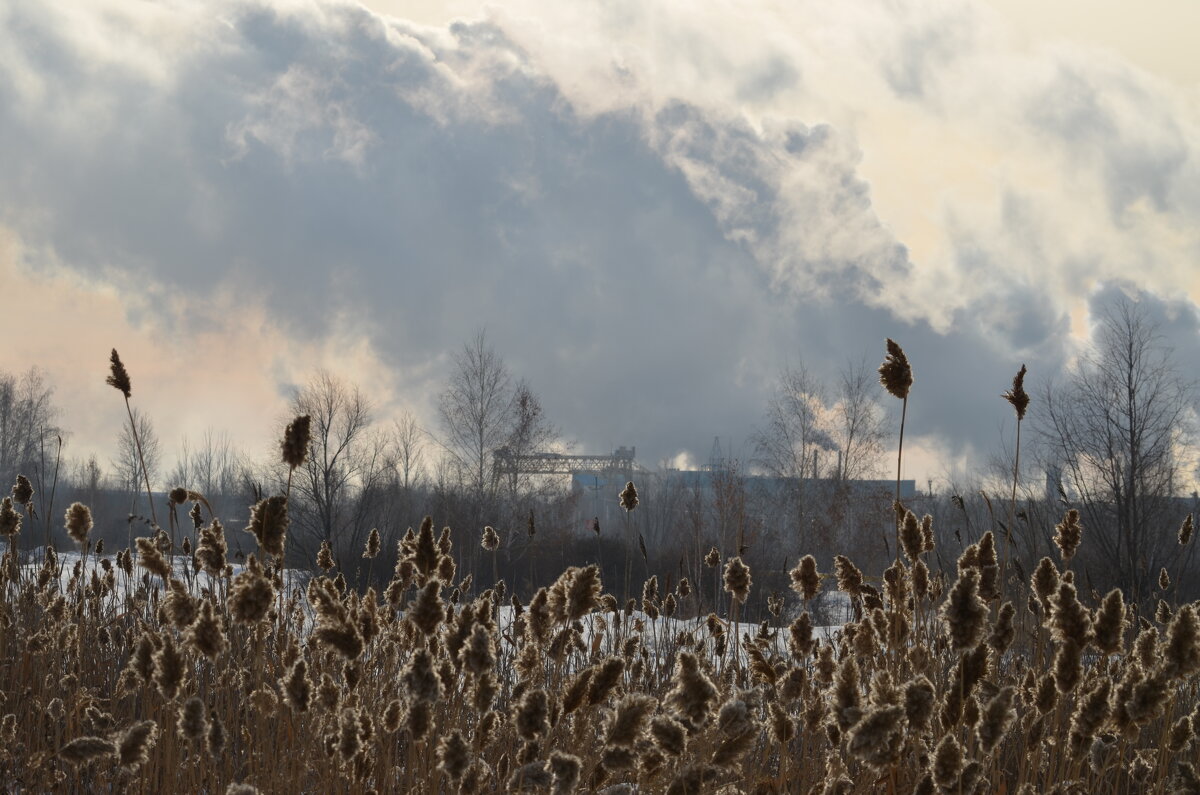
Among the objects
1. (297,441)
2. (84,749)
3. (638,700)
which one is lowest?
(84,749)

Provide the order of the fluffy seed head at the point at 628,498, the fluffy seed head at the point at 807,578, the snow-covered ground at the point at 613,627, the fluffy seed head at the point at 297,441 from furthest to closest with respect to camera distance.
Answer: the snow-covered ground at the point at 613,627, the fluffy seed head at the point at 628,498, the fluffy seed head at the point at 807,578, the fluffy seed head at the point at 297,441

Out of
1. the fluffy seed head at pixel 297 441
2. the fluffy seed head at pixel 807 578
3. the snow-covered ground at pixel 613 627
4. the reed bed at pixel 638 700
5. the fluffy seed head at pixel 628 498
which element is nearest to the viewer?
the reed bed at pixel 638 700

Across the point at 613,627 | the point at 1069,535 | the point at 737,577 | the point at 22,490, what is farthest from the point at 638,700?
the point at 613,627

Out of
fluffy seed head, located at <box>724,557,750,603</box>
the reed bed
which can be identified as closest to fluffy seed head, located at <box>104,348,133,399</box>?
the reed bed

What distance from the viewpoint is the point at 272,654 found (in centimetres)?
473

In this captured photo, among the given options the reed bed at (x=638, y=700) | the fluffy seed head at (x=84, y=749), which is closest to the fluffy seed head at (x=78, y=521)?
the reed bed at (x=638, y=700)

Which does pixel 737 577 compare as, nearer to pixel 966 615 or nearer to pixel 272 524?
pixel 966 615

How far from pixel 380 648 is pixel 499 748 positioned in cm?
80

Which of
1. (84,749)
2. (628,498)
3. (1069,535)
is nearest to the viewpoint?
(84,749)

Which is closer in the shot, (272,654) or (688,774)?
(688,774)

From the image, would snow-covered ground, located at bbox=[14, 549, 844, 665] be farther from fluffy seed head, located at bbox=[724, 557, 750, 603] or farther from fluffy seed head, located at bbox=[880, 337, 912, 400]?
fluffy seed head, located at bbox=[880, 337, 912, 400]

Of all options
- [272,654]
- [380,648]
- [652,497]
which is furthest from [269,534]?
[652,497]

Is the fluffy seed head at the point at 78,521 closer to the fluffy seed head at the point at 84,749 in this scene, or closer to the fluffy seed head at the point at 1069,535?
the fluffy seed head at the point at 84,749

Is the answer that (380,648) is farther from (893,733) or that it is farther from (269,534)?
(893,733)
